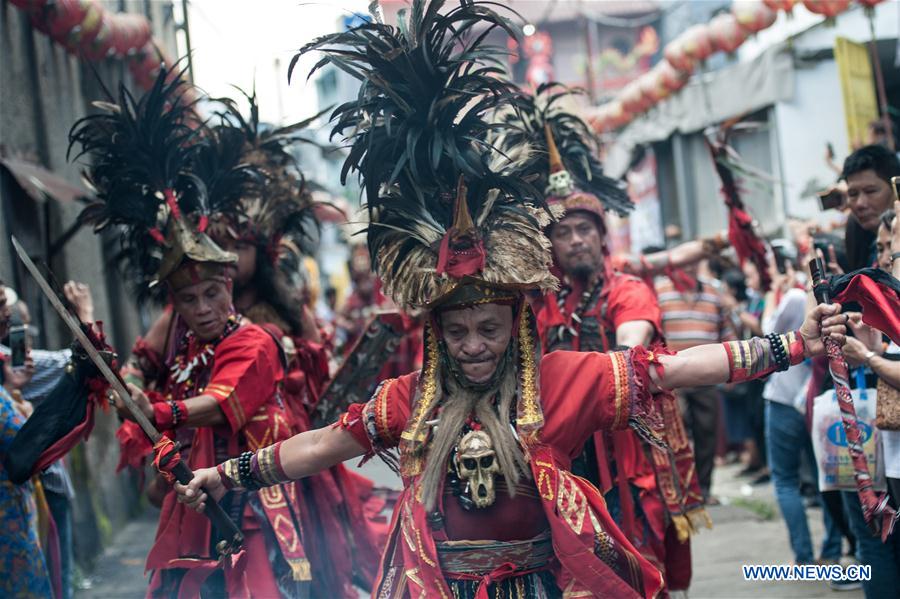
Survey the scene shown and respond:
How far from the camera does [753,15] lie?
1283cm

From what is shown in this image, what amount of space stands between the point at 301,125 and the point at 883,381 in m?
3.04

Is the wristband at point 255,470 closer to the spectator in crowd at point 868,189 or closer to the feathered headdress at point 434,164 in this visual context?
the feathered headdress at point 434,164

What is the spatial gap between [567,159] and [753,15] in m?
8.12

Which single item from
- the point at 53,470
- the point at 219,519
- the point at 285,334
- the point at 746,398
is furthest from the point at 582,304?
the point at 746,398

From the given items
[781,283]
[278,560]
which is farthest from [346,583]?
[781,283]

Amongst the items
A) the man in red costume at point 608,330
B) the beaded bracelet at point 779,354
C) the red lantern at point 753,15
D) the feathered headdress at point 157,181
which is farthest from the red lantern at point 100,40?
the red lantern at point 753,15

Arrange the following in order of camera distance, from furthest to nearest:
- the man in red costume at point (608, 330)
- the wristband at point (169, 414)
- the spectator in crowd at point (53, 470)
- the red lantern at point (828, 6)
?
the red lantern at point (828, 6) < the spectator in crowd at point (53, 470) < the man in red costume at point (608, 330) < the wristband at point (169, 414)

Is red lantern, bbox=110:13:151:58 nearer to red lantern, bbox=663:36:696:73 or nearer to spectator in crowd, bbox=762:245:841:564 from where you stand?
spectator in crowd, bbox=762:245:841:564

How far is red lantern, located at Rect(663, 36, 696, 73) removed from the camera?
14995 millimetres

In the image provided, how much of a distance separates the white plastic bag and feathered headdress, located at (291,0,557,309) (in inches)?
86.1

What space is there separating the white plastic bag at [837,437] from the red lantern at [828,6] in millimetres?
6735

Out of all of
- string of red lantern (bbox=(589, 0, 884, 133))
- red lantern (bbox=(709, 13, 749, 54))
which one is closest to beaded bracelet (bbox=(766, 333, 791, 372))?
string of red lantern (bbox=(589, 0, 884, 133))

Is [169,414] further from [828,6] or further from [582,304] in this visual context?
[828,6]

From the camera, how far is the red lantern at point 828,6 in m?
11.1
